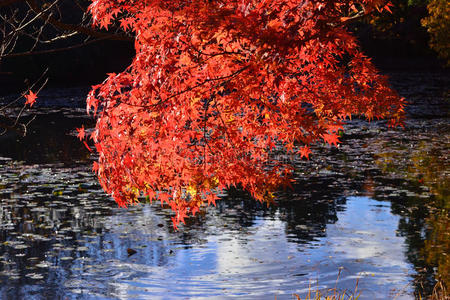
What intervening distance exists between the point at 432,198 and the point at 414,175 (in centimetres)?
200

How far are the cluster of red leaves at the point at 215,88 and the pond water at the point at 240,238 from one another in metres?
2.19

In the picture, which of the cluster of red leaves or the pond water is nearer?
the cluster of red leaves

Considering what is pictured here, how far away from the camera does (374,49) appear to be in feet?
154

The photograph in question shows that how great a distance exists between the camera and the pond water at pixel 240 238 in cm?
784

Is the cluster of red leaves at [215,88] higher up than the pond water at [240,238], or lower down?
higher up

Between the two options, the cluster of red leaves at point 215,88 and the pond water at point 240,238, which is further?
the pond water at point 240,238

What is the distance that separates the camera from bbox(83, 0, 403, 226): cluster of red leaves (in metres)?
4.63

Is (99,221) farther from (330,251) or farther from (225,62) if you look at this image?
(225,62)

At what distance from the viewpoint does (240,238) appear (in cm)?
958

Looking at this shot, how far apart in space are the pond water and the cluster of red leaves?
86.0 inches

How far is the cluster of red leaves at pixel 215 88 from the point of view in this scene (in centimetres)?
463

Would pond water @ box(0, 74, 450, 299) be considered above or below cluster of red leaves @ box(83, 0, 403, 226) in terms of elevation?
below

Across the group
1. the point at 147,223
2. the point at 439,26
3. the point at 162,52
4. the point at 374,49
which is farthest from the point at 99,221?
the point at 374,49

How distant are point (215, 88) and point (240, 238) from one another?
459 centimetres
